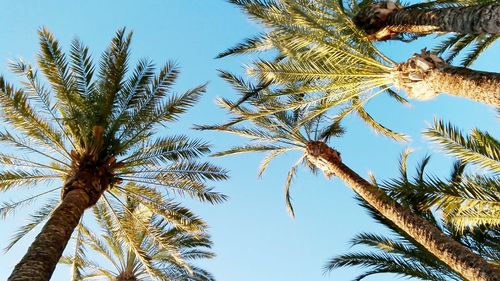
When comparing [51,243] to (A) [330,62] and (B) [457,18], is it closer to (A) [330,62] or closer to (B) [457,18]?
(A) [330,62]

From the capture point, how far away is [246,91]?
1161 centimetres

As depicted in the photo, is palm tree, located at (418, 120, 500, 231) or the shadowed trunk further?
the shadowed trunk

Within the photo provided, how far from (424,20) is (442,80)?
4.26 feet

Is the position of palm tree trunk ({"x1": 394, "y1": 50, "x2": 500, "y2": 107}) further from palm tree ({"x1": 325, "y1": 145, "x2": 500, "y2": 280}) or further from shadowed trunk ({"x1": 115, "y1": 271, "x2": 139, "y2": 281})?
shadowed trunk ({"x1": 115, "y1": 271, "x2": 139, "y2": 281})

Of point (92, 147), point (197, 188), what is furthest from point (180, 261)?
point (92, 147)

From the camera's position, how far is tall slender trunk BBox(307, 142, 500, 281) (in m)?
6.36

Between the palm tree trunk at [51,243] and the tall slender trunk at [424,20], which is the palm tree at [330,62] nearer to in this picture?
the tall slender trunk at [424,20]

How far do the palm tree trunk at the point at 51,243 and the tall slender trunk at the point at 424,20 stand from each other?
5.92 meters

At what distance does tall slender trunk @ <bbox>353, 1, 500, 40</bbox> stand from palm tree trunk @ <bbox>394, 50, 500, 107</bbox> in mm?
522

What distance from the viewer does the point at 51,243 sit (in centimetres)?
681

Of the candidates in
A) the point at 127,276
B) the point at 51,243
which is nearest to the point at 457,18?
the point at 51,243

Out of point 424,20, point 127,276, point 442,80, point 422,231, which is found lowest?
point 422,231

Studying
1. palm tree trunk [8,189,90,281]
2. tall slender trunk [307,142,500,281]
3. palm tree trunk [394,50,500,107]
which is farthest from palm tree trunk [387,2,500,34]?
palm tree trunk [8,189,90,281]

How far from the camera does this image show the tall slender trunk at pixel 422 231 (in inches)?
250
